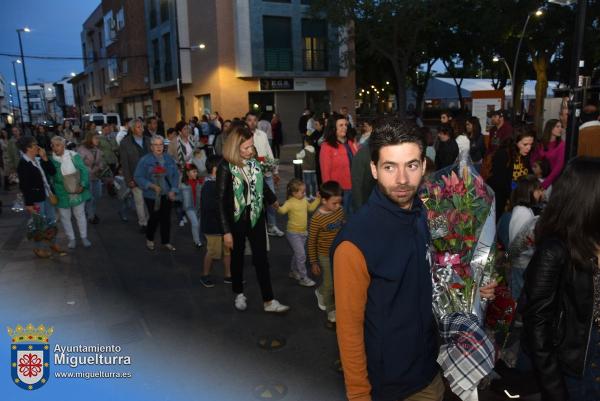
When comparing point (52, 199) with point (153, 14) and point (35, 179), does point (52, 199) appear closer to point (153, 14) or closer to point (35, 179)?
point (35, 179)

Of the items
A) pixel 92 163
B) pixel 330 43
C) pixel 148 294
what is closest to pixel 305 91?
pixel 330 43

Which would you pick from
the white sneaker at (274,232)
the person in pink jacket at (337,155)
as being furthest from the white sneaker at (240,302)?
the white sneaker at (274,232)

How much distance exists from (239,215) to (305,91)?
985 inches

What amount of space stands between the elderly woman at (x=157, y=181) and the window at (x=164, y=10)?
26.4m

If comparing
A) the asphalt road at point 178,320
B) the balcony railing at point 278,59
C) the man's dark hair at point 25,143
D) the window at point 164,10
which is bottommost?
the asphalt road at point 178,320

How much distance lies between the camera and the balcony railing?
2683cm

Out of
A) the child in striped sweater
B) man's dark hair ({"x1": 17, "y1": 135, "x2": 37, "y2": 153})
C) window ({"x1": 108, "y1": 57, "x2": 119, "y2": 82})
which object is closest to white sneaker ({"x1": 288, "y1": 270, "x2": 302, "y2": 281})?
the child in striped sweater

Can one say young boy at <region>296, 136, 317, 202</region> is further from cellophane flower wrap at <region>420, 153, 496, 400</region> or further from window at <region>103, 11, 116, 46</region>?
window at <region>103, 11, 116, 46</region>

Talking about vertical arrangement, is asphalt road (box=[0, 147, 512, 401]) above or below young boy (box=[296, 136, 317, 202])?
below

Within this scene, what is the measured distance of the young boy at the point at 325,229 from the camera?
486 cm

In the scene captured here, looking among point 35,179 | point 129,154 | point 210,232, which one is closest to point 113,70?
point 129,154

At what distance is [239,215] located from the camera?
4797 mm

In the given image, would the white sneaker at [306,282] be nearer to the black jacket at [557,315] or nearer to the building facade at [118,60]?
the black jacket at [557,315]

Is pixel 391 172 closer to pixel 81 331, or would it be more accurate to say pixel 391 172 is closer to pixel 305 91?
pixel 81 331
